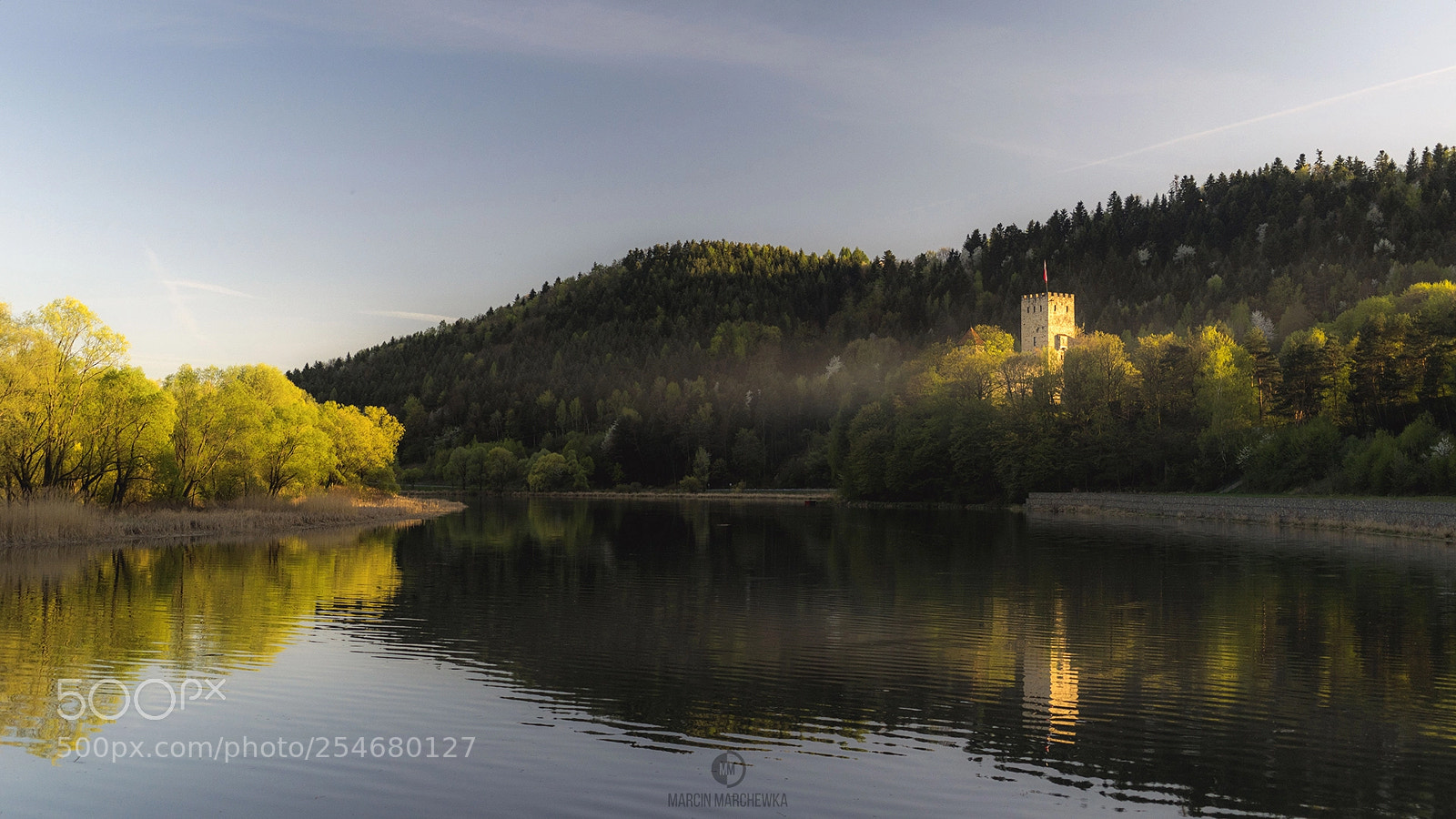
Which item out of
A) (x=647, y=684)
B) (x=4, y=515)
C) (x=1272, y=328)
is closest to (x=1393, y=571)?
(x=647, y=684)

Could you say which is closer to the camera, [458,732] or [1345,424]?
[458,732]

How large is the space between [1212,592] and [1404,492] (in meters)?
44.9

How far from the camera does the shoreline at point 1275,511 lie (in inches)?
2076

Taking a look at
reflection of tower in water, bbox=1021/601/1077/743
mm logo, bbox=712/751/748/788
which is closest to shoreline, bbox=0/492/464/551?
mm logo, bbox=712/751/748/788

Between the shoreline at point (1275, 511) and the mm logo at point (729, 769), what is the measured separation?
5023cm

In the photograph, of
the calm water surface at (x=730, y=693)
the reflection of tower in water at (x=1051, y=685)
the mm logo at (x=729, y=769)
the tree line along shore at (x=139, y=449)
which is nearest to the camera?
the calm water surface at (x=730, y=693)

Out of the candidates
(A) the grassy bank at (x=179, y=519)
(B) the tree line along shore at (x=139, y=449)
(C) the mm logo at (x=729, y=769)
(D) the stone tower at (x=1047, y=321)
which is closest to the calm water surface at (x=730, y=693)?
(C) the mm logo at (x=729, y=769)

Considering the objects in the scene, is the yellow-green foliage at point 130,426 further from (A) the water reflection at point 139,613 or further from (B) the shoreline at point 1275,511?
(B) the shoreline at point 1275,511

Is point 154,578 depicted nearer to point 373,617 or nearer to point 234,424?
point 373,617

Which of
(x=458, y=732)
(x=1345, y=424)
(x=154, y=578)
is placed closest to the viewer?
(x=458, y=732)

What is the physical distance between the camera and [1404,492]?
6600cm

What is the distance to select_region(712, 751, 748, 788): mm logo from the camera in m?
12.9

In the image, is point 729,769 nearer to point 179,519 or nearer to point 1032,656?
point 1032,656

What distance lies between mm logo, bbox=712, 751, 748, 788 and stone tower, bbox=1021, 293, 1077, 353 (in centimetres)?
12417
